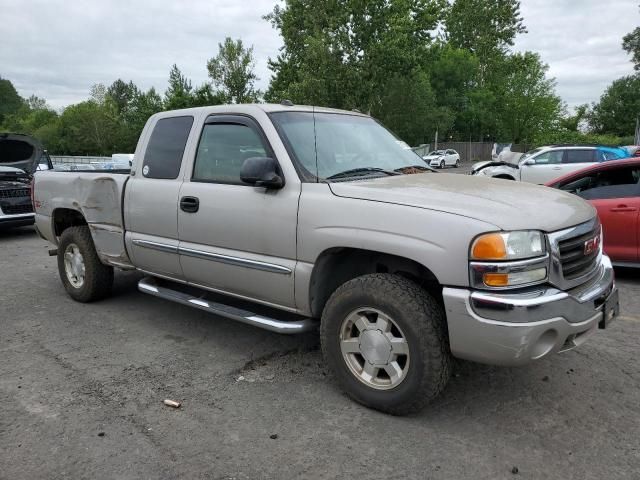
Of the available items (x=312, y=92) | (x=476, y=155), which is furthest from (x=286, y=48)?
(x=476, y=155)

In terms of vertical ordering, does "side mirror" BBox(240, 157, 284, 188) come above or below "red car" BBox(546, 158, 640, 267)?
above

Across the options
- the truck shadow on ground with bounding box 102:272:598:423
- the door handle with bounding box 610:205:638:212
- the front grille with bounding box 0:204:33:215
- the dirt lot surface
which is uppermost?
the door handle with bounding box 610:205:638:212

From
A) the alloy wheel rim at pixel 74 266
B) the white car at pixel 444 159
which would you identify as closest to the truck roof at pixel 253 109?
the alloy wheel rim at pixel 74 266

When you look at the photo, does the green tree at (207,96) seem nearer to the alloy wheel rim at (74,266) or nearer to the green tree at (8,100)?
the alloy wheel rim at (74,266)

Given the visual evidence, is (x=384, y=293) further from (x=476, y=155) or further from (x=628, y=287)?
(x=476, y=155)

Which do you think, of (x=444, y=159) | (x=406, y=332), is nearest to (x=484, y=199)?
(x=406, y=332)

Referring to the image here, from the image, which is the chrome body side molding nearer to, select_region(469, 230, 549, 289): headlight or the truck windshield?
the truck windshield

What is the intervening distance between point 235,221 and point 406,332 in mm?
1506

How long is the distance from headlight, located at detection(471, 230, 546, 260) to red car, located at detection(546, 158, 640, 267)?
159 inches

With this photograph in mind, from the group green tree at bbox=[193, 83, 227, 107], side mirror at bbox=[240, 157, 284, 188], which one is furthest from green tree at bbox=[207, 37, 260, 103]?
side mirror at bbox=[240, 157, 284, 188]

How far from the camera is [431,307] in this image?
9.75 ft

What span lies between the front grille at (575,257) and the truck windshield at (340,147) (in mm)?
1355

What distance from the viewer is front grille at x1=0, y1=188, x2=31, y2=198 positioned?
9500 millimetres

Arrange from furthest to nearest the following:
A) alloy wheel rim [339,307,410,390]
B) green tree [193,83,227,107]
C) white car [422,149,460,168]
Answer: green tree [193,83,227,107], white car [422,149,460,168], alloy wheel rim [339,307,410,390]
